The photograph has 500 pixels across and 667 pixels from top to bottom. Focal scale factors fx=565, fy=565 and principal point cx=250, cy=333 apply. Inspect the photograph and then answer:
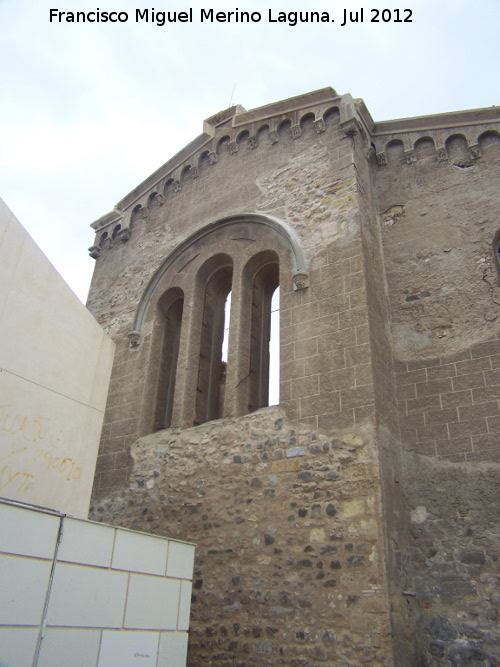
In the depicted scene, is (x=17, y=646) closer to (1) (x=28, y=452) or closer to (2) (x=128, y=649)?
(2) (x=128, y=649)

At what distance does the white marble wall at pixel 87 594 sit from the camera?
12.0 feet

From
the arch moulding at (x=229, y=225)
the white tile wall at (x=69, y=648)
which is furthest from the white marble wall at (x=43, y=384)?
the arch moulding at (x=229, y=225)

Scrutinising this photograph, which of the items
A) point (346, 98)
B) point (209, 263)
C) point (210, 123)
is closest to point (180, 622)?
point (209, 263)

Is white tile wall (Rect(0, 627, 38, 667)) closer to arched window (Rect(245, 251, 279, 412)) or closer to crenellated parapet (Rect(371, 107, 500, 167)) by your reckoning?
arched window (Rect(245, 251, 279, 412))

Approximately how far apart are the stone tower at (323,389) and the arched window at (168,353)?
0.14 ft

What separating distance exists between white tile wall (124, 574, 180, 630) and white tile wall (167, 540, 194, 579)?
3.3 inches

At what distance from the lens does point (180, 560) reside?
5.24 metres

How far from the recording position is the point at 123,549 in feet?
15.1

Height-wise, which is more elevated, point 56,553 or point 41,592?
point 56,553

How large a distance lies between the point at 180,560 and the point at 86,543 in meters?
1.26

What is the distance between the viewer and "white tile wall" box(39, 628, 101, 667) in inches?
148

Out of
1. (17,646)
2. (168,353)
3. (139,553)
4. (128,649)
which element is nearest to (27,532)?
(17,646)

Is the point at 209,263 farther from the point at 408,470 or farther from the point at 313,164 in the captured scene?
the point at 408,470

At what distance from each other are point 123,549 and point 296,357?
12.7ft
